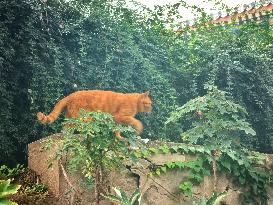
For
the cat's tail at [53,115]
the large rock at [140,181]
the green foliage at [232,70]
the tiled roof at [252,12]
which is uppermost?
the tiled roof at [252,12]

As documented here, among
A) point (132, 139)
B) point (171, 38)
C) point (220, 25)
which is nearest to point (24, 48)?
point (132, 139)

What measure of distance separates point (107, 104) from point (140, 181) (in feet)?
3.90

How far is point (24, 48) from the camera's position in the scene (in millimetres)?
6113

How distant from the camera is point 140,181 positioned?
5.21m

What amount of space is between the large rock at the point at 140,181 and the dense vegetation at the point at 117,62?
2.57 feet

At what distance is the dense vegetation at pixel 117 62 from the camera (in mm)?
5988

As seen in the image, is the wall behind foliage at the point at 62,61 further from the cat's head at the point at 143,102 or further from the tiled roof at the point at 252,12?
the tiled roof at the point at 252,12

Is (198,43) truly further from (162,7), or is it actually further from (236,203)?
(236,203)

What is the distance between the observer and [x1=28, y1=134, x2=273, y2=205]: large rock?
484 cm

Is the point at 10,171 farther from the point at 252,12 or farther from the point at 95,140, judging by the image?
the point at 252,12

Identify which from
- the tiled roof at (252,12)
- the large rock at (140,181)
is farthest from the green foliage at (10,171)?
the tiled roof at (252,12)

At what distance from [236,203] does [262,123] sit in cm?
261

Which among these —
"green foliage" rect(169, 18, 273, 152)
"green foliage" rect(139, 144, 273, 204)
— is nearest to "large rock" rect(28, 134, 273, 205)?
"green foliage" rect(139, 144, 273, 204)

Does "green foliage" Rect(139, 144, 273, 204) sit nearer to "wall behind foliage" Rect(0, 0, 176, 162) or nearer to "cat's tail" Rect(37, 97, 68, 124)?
"cat's tail" Rect(37, 97, 68, 124)
